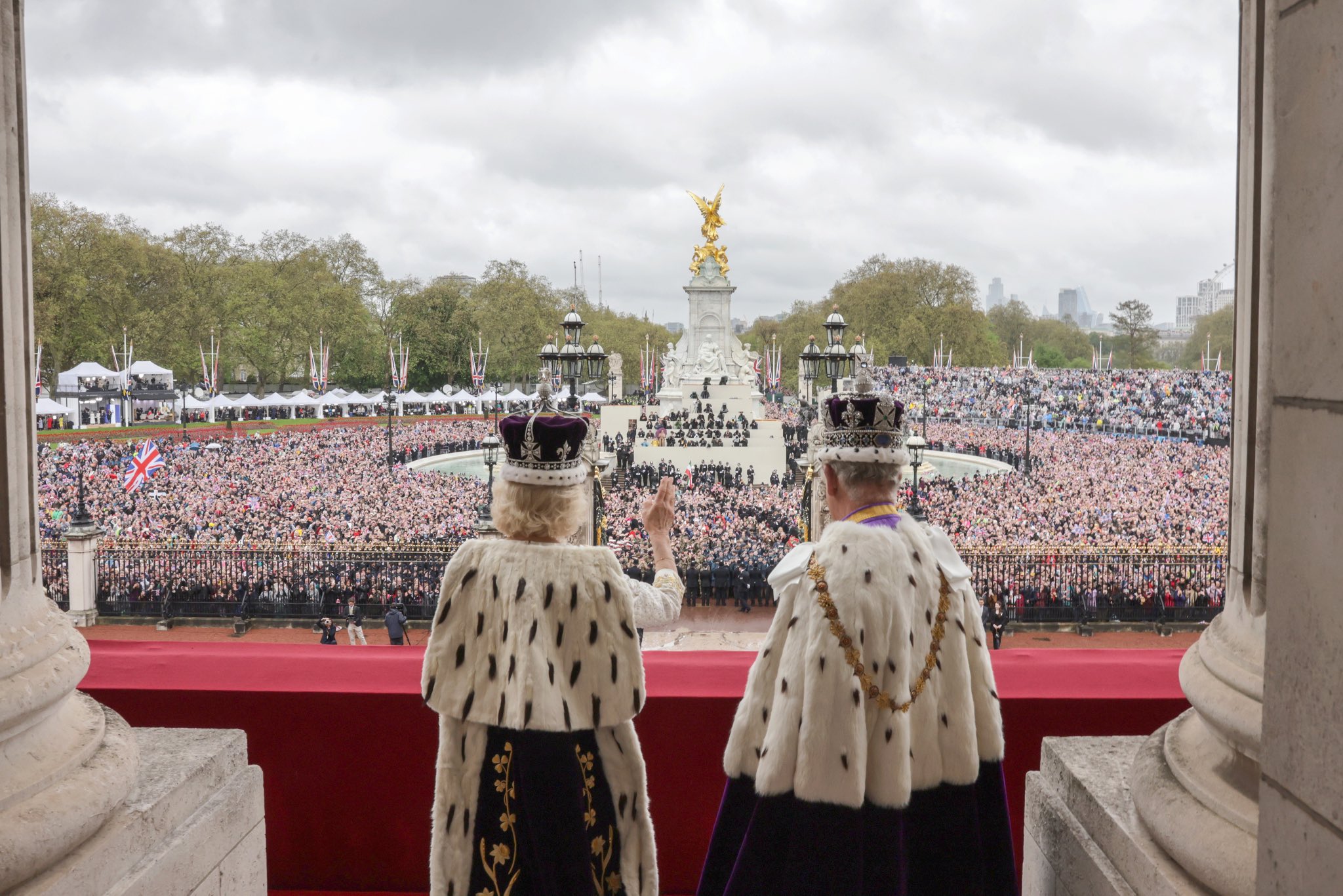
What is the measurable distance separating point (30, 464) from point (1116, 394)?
55.4 m

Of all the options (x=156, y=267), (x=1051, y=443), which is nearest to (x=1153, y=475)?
(x=1051, y=443)

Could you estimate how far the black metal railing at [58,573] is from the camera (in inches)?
602

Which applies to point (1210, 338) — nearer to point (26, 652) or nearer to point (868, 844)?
point (868, 844)

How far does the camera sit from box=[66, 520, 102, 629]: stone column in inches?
580

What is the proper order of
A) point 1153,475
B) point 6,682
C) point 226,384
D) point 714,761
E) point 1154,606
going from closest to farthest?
point 6,682 < point 714,761 < point 1154,606 < point 1153,475 < point 226,384

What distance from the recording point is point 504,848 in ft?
8.36

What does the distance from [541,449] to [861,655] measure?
947mm

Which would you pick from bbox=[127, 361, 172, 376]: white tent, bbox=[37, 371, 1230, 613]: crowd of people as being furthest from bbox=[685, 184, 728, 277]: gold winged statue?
bbox=[127, 361, 172, 376]: white tent

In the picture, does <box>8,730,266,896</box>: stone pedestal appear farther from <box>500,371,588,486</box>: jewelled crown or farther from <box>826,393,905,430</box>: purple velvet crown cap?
<box>826,393,905,430</box>: purple velvet crown cap

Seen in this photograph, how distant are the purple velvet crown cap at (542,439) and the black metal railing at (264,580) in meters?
13.0

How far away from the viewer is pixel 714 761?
325 cm

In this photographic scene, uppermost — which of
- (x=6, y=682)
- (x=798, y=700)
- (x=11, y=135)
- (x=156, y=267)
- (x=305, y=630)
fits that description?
(x=156, y=267)

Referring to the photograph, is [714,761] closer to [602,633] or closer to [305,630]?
[602,633]

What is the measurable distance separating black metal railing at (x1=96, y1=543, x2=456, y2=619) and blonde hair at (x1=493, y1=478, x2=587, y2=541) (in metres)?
12.9
